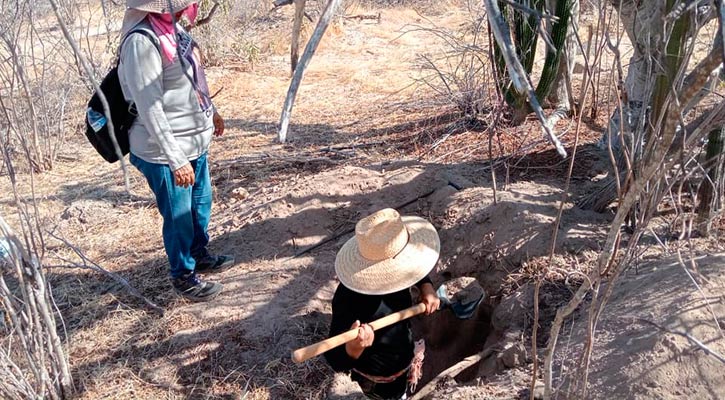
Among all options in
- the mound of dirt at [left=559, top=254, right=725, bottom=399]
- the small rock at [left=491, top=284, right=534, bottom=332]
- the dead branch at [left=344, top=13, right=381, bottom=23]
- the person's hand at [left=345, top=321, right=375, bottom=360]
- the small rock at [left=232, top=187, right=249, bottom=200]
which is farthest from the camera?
the dead branch at [left=344, top=13, right=381, bottom=23]

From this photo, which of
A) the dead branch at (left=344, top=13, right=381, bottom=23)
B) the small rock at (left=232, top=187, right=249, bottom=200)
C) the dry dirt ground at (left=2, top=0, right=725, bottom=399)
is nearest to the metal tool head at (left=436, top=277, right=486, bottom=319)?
the dry dirt ground at (left=2, top=0, right=725, bottom=399)

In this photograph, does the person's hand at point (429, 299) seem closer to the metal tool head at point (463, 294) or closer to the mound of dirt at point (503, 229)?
the metal tool head at point (463, 294)

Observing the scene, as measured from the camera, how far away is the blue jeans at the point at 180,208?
3342 mm

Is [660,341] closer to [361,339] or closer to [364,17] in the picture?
[361,339]

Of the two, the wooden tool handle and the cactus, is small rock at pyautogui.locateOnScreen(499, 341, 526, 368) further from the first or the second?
the cactus

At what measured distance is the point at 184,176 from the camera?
3217 mm

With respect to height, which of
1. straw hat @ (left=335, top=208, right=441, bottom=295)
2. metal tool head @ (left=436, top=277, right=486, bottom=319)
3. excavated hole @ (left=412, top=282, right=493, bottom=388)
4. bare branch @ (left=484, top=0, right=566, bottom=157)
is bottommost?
excavated hole @ (left=412, top=282, right=493, bottom=388)

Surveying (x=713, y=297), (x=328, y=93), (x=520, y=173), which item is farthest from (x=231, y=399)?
(x=328, y=93)

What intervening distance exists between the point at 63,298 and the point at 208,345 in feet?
3.85

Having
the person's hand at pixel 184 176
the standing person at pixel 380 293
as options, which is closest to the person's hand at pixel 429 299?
the standing person at pixel 380 293

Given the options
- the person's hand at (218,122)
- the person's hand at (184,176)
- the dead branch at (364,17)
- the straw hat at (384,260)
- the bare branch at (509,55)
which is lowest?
the straw hat at (384,260)

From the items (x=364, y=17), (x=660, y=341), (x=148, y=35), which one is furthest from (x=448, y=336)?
(x=364, y=17)

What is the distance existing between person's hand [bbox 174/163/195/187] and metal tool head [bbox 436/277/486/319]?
1.35m

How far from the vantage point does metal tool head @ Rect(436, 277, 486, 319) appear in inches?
131
